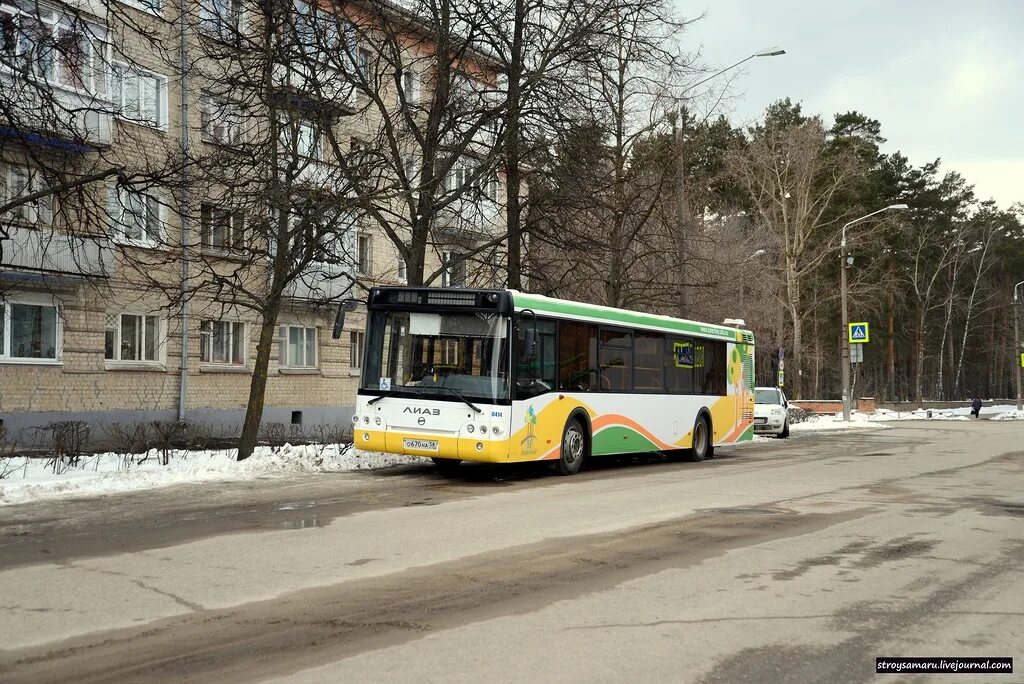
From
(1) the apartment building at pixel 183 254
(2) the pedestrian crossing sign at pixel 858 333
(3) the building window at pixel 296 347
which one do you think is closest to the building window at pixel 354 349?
(1) the apartment building at pixel 183 254

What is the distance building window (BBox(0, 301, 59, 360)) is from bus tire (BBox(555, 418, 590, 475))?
46.0 feet

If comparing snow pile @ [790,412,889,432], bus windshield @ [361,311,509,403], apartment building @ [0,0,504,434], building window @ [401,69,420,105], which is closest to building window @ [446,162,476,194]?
apartment building @ [0,0,504,434]

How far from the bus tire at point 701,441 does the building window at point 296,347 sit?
14996 millimetres

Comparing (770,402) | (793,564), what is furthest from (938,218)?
(793,564)

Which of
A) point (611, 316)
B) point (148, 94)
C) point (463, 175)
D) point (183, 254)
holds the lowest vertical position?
point (611, 316)

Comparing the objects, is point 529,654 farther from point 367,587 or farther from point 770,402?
point 770,402

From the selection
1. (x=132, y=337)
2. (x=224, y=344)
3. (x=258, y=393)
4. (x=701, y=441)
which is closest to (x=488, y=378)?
(x=258, y=393)

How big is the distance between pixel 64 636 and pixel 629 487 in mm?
10106

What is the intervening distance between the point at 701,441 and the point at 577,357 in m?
5.90

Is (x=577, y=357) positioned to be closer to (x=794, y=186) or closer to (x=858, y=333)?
(x=858, y=333)

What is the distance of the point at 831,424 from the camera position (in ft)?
143

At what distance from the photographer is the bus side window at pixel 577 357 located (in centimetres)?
1698

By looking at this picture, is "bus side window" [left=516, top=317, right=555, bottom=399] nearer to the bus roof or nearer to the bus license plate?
the bus roof

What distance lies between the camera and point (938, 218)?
78500mm
